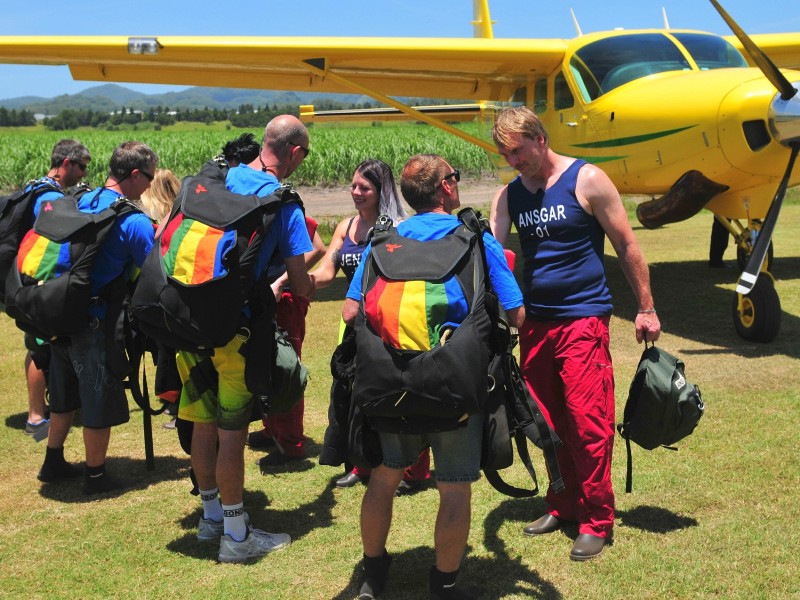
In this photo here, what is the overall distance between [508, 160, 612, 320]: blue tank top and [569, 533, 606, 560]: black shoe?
954mm

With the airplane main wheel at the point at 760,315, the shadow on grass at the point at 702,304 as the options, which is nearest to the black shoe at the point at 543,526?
the shadow on grass at the point at 702,304

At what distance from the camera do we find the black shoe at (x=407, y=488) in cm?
440

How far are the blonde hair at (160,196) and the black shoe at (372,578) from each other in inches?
116

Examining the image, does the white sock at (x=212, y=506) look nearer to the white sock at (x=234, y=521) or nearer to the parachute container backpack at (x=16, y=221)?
the white sock at (x=234, y=521)

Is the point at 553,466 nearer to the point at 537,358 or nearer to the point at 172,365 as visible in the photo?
the point at 537,358

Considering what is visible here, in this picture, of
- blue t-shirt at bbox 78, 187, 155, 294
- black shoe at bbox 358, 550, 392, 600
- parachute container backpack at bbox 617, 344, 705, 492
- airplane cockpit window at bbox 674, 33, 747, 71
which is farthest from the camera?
airplane cockpit window at bbox 674, 33, 747, 71

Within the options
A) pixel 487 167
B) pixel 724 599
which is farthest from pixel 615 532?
pixel 487 167

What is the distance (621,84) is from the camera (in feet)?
29.6

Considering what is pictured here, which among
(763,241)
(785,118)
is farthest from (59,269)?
(785,118)

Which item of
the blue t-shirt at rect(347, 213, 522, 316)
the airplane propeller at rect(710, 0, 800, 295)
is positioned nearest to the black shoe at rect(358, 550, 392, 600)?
the blue t-shirt at rect(347, 213, 522, 316)

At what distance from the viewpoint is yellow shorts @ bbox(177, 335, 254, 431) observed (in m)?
3.57

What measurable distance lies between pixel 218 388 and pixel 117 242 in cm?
112

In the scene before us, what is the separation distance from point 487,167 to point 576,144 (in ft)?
79.7

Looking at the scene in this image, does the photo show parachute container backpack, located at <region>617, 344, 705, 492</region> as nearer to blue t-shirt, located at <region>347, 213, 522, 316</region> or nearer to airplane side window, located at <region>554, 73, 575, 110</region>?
blue t-shirt, located at <region>347, 213, 522, 316</region>
